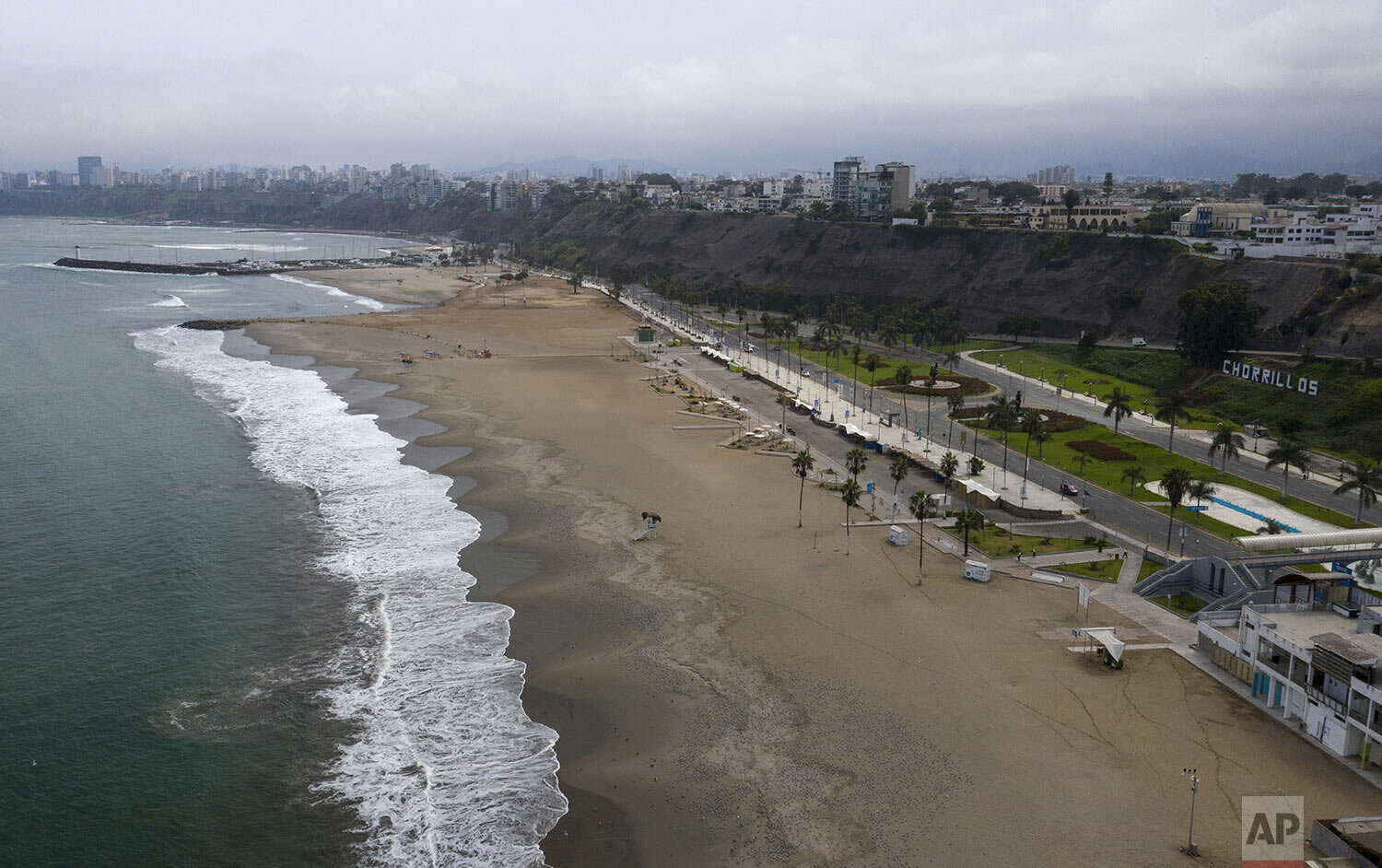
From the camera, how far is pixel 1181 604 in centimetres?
3747

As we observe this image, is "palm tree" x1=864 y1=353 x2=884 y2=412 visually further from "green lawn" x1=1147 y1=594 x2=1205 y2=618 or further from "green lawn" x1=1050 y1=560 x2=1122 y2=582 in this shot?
"green lawn" x1=1147 y1=594 x2=1205 y2=618

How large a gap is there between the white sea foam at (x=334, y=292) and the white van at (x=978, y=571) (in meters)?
108

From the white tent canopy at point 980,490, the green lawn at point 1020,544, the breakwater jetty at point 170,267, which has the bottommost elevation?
the green lawn at point 1020,544

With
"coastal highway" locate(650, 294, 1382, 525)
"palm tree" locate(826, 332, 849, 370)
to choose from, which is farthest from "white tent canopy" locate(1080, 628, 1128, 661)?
"palm tree" locate(826, 332, 849, 370)

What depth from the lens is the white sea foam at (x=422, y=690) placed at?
24891 millimetres

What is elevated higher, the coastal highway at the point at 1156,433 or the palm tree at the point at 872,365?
the palm tree at the point at 872,365

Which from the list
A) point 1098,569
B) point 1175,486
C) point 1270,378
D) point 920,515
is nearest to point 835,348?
point 1270,378

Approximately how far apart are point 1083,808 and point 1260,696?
31.6ft

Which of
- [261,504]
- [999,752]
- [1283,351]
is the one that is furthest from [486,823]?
[1283,351]

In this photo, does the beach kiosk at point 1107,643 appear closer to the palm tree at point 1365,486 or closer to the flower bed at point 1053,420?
the palm tree at point 1365,486

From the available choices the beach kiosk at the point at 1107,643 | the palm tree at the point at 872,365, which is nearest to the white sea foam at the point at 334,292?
the palm tree at the point at 872,365

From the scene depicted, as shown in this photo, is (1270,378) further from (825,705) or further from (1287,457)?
(825,705)

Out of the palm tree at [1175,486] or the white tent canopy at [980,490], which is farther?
the white tent canopy at [980,490]

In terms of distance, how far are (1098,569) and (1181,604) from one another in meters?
3.82
